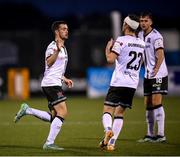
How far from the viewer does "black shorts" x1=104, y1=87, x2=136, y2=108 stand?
11.8 m

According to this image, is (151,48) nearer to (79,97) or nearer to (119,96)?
(119,96)

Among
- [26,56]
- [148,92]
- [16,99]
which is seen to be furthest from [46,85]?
[26,56]

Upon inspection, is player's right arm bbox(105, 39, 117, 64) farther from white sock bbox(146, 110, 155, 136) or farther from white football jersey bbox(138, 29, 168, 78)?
white sock bbox(146, 110, 155, 136)

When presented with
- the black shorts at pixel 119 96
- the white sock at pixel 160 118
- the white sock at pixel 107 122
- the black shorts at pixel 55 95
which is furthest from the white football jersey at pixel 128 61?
the white sock at pixel 160 118

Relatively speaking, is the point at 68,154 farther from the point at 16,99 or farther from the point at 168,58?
the point at 168,58

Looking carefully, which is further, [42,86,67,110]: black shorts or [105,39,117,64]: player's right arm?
[42,86,67,110]: black shorts

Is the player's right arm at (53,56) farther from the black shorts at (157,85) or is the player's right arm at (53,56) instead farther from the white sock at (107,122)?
the black shorts at (157,85)

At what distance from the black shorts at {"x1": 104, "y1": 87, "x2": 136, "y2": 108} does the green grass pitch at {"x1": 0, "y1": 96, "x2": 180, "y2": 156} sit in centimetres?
76

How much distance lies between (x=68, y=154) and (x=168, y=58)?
17.2 meters

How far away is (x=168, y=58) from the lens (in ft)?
91.7

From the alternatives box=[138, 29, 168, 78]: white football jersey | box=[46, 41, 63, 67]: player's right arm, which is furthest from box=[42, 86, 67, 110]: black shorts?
box=[138, 29, 168, 78]: white football jersey

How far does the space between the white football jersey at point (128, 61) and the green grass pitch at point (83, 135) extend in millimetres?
1121

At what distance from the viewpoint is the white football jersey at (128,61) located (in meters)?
11.7

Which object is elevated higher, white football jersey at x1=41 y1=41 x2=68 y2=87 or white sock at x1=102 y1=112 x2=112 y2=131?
white football jersey at x1=41 y1=41 x2=68 y2=87
